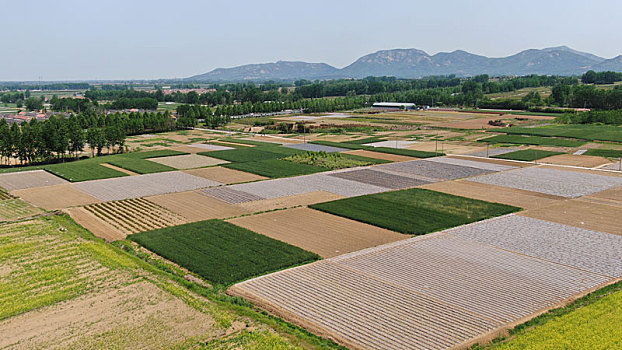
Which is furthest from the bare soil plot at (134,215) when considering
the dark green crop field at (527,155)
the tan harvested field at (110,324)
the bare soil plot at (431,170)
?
the dark green crop field at (527,155)

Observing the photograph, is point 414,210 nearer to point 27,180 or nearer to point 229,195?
point 229,195

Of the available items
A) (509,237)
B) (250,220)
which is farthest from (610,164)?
(250,220)

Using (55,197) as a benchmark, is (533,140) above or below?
above

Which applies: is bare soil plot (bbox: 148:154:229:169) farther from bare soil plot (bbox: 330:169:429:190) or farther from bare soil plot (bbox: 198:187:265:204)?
bare soil plot (bbox: 330:169:429:190)

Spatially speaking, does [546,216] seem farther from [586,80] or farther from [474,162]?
[586,80]

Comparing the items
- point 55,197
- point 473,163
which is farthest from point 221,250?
point 473,163

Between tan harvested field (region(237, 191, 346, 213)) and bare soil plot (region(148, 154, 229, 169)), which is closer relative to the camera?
tan harvested field (region(237, 191, 346, 213))

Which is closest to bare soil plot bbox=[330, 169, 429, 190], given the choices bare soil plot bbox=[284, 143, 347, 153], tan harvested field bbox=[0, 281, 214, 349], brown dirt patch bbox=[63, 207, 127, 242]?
bare soil plot bbox=[284, 143, 347, 153]
